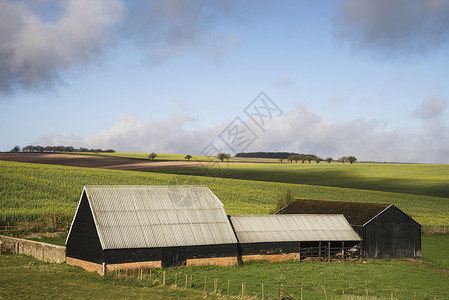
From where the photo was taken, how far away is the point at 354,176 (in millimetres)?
114750

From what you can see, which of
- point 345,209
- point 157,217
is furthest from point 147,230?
point 345,209

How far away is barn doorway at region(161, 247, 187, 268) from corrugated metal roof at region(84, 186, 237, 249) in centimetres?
40

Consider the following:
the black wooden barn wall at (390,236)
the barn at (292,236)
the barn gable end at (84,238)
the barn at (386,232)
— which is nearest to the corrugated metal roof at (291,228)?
the barn at (292,236)

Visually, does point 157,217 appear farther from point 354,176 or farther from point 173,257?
point 354,176

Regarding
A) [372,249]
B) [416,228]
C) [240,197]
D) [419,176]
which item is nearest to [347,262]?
[372,249]

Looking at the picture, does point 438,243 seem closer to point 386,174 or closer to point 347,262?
point 347,262

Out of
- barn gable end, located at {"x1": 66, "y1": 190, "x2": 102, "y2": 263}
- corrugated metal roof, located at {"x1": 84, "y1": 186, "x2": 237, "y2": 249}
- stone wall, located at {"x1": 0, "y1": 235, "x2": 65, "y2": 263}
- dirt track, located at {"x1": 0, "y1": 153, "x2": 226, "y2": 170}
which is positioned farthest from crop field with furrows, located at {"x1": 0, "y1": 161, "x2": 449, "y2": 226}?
corrugated metal roof, located at {"x1": 84, "y1": 186, "x2": 237, "y2": 249}

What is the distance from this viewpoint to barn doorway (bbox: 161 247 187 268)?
35.2 metres

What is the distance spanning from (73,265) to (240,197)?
42893 mm

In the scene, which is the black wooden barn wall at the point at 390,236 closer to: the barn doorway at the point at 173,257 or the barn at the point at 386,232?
the barn at the point at 386,232

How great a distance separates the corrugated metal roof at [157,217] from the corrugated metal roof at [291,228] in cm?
212

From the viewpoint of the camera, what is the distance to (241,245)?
1533 inches

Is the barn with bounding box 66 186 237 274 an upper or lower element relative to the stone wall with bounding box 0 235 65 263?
upper

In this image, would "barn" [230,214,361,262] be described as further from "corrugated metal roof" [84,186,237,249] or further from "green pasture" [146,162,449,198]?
"green pasture" [146,162,449,198]
